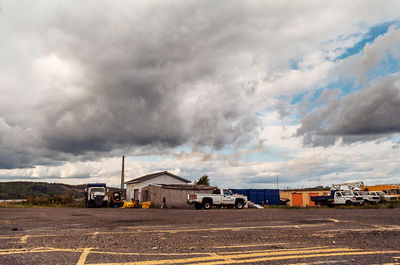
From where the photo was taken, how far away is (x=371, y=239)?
9.44 metres

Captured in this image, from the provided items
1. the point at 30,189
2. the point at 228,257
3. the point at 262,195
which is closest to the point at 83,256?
the point at 228,257

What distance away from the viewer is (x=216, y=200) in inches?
1195

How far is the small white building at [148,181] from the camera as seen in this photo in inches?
1763

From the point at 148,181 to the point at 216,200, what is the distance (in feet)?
55.9

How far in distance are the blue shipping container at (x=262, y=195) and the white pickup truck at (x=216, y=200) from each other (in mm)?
12131

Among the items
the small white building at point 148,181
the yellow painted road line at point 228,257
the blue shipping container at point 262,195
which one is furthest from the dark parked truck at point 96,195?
the yellow painted road line at point 228,257

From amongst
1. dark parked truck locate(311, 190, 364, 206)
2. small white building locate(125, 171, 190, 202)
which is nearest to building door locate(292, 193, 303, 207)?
dark parked truck locate(311, 190, 364, 206)

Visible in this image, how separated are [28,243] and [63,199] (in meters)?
38.6

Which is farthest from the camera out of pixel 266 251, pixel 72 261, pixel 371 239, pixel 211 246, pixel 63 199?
pixel 63 199

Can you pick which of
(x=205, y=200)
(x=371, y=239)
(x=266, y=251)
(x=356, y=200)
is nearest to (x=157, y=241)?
(x=266, y=251)

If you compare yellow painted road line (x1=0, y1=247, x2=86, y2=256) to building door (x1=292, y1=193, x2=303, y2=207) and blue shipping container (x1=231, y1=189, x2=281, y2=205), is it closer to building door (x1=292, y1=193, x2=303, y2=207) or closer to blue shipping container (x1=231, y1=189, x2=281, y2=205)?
blue shipping container (x1=231, y1=189, x2=281, y2=205)

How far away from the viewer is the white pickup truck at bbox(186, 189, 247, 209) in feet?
97.9

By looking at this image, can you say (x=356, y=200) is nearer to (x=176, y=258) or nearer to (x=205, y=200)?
(x=205, y=200)

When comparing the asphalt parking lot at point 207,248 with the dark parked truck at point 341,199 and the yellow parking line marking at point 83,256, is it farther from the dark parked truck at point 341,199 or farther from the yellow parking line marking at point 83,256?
the dark parked truck at point 341,199
